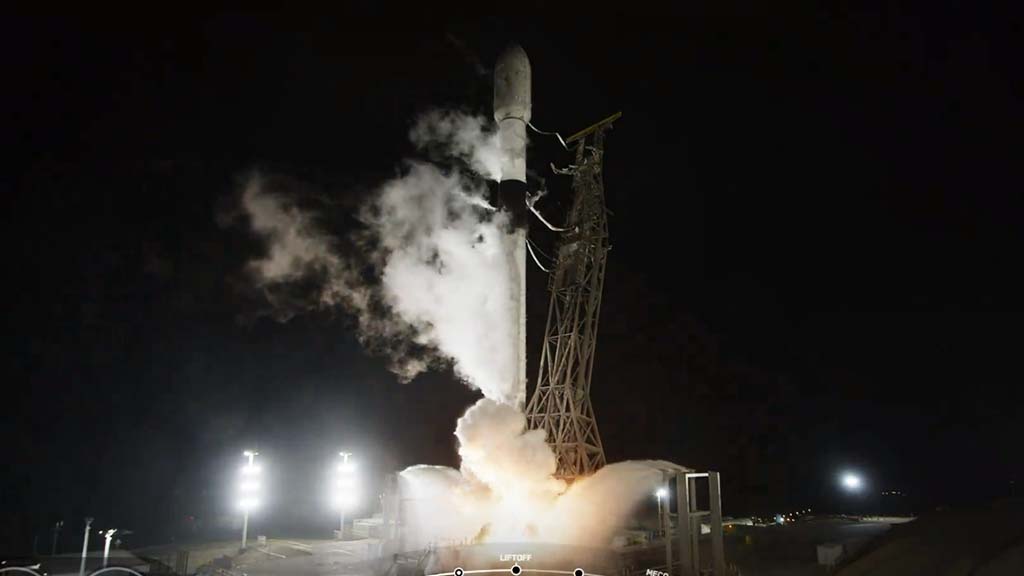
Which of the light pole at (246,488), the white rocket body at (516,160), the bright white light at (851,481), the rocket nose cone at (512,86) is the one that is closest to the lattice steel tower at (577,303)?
the white rocket body at (516,160)

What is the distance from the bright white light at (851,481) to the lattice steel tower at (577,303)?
35904mm

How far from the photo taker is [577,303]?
1088 inches

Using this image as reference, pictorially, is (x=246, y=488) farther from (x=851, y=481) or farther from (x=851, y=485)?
(x=851, y=485)

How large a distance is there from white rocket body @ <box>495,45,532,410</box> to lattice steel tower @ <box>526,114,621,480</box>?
253 cm

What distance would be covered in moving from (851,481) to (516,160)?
143 ft

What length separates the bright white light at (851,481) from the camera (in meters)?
54.0

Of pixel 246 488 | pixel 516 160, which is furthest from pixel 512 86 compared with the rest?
pixel 246 488

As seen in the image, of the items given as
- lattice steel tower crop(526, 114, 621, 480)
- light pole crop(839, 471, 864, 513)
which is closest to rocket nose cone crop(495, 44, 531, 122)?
lattice steel tower crop(526, 114, 621, 480)

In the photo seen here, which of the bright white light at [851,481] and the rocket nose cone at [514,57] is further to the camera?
the bright white light at [851,481]

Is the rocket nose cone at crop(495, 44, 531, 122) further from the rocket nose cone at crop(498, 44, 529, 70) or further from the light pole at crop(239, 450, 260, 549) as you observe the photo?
the light pole at crop(239, 450, 260, 549)

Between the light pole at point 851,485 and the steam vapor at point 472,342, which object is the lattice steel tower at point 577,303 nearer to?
the steam vapor at point 472,342

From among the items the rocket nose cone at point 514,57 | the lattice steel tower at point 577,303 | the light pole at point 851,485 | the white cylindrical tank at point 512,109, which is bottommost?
the light pole at point 851,485

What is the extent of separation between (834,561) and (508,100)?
19.5 metres

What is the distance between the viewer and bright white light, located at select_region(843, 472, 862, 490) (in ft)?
177
